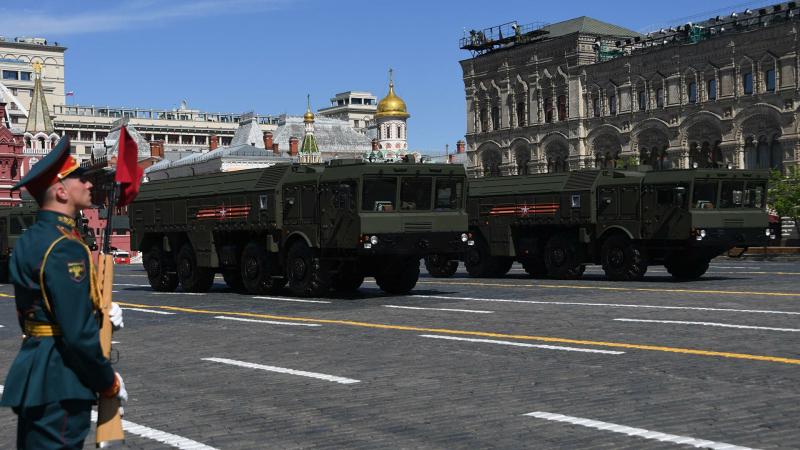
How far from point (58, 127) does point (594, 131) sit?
140027 mm

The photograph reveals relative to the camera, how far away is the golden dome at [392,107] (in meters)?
126

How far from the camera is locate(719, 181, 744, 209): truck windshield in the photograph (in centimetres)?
2622

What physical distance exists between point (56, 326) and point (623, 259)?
22700mm

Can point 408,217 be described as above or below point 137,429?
above

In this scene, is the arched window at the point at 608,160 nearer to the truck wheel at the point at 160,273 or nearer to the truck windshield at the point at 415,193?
the truck wheel at the point at 160,273

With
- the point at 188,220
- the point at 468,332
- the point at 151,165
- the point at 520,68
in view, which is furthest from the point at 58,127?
the point at 468,332

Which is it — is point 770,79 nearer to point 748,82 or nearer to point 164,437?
point 748,82

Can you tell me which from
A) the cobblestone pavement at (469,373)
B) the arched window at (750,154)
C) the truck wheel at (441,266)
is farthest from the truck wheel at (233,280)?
the arched window at (750,154)

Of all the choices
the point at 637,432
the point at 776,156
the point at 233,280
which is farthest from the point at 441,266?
the point at 776,156

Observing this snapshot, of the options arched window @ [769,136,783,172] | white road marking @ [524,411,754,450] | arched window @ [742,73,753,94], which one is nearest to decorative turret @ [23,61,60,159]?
arched window @ [742,73,753,94]

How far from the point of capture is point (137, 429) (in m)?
8.71

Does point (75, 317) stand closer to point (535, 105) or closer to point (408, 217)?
point (408, 217)

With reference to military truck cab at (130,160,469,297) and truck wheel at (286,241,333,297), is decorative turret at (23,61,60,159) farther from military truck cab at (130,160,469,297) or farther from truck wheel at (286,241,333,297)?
truck wheel at (286,241,333,297)

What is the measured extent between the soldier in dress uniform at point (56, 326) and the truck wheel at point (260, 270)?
18.9 metres
